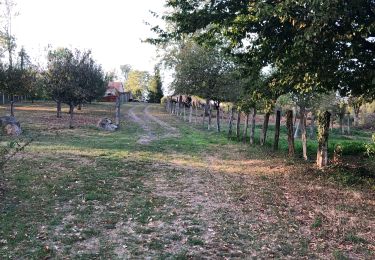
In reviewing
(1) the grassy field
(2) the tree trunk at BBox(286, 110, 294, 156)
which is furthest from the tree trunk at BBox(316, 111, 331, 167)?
(2) the tree trunk at BBox(286, 110, 294, 156)

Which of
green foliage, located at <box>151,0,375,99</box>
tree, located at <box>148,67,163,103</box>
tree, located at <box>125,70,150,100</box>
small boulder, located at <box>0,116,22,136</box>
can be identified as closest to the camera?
green foliage, located at <box>151,0,375,99</box>

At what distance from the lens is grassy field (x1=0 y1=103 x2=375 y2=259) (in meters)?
7.82

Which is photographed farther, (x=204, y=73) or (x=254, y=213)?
(x=204, y=73)

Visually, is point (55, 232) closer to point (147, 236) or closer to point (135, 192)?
point (147, 236)

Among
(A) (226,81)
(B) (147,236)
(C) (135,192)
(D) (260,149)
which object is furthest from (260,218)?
(A) (226,81)

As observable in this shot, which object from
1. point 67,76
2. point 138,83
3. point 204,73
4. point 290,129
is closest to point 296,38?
point 290,129

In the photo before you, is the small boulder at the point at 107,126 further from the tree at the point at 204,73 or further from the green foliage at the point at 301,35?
the tree at the point at 204,73

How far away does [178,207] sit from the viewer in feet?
34.2

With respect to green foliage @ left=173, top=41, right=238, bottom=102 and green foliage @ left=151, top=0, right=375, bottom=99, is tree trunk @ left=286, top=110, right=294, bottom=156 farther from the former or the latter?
green foliage @ left=173, top=41, right=238, bottom=102

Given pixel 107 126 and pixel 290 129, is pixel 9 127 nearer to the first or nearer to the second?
pixel 107 126

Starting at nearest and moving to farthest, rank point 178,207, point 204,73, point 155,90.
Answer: point 178,207, point 204,73, point 155,90

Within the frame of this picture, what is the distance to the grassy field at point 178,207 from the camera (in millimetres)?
7824

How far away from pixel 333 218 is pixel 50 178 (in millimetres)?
8493

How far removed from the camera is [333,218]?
32.8ft
